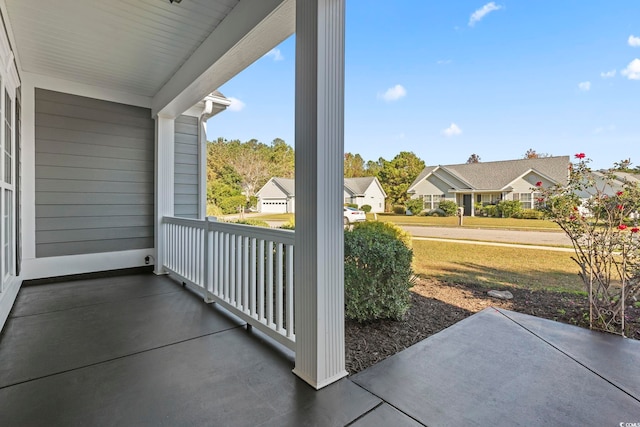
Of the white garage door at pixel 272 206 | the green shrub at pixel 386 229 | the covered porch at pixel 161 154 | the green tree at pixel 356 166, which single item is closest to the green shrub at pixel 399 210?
the green tree at pixel 356 166

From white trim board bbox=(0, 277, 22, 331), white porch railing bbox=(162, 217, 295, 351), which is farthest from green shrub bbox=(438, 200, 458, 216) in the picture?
white trim board bbox=(0, 277, 22, 331)

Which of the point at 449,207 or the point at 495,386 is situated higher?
the point at 449,207

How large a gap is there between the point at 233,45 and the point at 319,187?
1681 mm

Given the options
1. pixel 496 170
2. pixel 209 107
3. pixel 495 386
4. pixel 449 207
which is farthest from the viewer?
pixel 449 207

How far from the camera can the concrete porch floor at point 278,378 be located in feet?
4.98

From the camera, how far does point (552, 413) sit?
60.6 inches

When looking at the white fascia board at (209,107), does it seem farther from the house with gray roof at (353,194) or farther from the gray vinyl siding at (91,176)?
the house with gray roof at (353,194)

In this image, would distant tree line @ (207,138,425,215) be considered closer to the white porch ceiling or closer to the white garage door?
the white garage door

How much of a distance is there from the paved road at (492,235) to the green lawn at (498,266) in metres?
0.18

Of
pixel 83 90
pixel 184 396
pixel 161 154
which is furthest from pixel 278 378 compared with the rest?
pixel 83 90

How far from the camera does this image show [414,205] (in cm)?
653

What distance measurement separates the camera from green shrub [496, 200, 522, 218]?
4.74 m

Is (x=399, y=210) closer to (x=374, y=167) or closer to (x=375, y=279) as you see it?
(x=374, y=167)

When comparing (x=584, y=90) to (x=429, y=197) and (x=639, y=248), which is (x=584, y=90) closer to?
(x=639, y=248)
